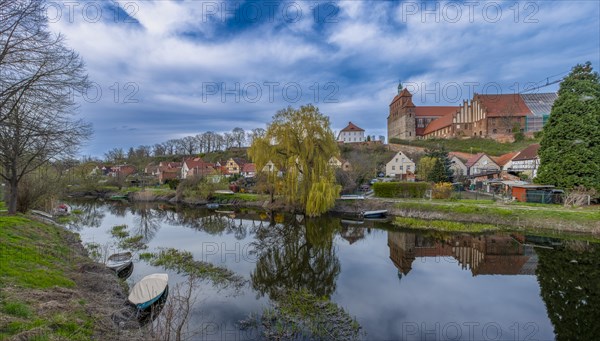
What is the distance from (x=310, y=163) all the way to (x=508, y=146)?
164 feet

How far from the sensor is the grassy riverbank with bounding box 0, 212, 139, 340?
588 centimetres

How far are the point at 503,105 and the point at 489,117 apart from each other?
445cm

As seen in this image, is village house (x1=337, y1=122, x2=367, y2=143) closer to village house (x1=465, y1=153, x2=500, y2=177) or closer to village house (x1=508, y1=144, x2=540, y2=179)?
village house (x1=465, y1=153, x2=500, y2=177)

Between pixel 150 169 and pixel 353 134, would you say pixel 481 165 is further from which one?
pixel 150 169

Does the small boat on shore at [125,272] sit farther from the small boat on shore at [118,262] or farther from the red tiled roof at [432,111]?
the red tiled roof at [432,111]

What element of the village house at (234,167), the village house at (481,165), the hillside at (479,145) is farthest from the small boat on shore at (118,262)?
the hillside at (479,145)

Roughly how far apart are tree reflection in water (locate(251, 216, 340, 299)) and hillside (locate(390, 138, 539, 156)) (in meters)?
47.8

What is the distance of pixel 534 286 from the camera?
11.9 metres

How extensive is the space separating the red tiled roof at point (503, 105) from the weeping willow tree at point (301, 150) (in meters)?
51.8

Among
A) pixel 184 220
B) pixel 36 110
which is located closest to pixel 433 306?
pixel 36 110

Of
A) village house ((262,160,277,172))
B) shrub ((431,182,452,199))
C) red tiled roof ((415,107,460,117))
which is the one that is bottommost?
shrub ((431,182,452,199))

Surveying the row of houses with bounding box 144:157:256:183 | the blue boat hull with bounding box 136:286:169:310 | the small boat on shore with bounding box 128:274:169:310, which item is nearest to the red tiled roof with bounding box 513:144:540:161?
the row of houses with bounding box 144:157:256:183

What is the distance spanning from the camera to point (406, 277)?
1318 cm

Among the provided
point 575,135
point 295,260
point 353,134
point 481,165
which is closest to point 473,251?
point 295,260
